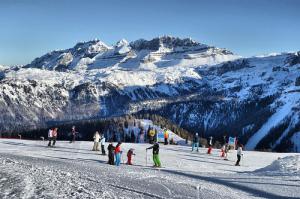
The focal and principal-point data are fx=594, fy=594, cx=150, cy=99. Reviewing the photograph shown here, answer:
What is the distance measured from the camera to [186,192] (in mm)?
34594

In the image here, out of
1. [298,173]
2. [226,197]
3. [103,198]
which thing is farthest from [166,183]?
[298,173]

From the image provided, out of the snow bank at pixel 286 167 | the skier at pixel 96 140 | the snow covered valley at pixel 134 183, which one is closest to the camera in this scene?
the snow covered valley at pixel 134 183

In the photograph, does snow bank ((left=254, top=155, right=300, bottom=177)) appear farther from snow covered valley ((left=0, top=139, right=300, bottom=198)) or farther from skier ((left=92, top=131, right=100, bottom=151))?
skier ((left=92, top=131, right=100, bottom=151))

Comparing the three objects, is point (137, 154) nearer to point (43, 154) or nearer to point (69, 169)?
point (43, 154)

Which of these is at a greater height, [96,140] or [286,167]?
[96,140]

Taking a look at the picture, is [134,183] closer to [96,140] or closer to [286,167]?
[286,167]

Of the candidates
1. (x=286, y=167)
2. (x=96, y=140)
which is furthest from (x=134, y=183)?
(x=96, y=140)

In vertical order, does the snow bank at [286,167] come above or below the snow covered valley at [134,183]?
above

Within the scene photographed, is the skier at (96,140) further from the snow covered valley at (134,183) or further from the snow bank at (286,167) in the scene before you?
the snow bank at (286,167)

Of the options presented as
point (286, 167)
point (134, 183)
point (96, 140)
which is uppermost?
point (96, 140)

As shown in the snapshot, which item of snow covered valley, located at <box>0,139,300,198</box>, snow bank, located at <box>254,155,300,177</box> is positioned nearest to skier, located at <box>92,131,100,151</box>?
snow covered valley, located at <box>0,139,300,198</box>

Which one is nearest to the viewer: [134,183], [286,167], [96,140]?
[134,183]

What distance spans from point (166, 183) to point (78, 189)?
7.25m

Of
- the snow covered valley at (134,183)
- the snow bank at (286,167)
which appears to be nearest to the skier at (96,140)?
the snow covered valley at (134,183)
